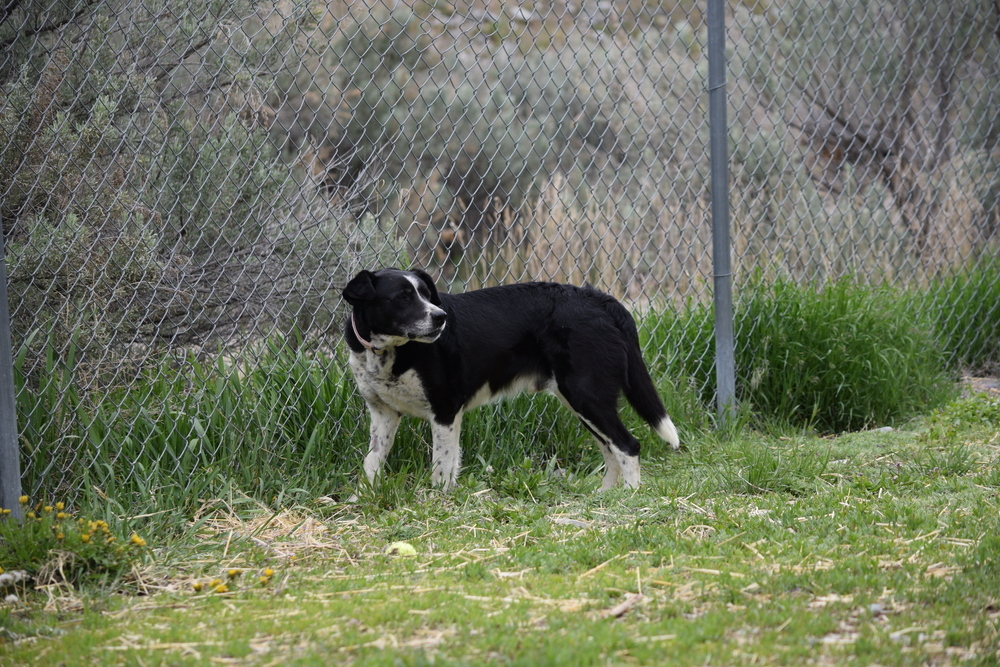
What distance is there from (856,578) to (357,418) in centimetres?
239

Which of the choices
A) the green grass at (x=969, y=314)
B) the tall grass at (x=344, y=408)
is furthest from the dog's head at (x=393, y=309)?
the green grass at (x=969, y=314)

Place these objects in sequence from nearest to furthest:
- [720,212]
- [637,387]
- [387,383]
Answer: [387,383]
[637,387]
[720,212]

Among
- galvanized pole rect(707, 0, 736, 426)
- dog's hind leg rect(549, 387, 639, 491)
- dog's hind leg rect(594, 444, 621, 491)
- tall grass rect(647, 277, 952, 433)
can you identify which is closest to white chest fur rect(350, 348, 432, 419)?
dog's hind leg rect(549, 387, 639, 491)

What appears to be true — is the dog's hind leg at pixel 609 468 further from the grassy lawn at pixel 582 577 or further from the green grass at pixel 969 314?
the green grass at pixel 969 314

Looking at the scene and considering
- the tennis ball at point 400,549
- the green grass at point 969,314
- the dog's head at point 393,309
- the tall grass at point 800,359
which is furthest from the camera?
the green grass at point 969,314

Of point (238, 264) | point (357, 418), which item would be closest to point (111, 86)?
point (238, 264)

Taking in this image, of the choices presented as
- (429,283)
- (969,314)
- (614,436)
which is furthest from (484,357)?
(969,314)

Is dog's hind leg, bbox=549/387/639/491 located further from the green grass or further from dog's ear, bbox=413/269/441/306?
the green grass

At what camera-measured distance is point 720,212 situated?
5.11 m

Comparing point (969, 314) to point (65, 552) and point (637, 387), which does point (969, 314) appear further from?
point (65, 552)

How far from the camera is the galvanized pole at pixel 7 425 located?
3.33 meters

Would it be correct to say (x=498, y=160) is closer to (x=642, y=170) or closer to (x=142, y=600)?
(x=642, y=170)

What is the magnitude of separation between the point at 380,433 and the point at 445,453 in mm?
311

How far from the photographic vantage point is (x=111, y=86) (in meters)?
4.26
